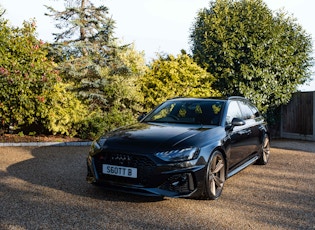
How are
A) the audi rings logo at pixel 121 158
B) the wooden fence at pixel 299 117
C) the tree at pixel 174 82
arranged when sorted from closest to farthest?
the audi rings logo at pixel 121 158 < the tree at pixel 174 82 < the wooden fence at pixel 299 117

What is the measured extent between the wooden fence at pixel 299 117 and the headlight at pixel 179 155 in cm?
1012

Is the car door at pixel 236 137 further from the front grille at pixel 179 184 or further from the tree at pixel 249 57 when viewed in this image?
the tree at pixel 249 57

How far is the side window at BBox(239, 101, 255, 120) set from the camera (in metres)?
6.41

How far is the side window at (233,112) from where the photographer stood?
5505 mm

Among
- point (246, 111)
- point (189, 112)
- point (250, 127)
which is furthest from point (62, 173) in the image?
point (246, 111)

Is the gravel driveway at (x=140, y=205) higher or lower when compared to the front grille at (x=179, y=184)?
lower

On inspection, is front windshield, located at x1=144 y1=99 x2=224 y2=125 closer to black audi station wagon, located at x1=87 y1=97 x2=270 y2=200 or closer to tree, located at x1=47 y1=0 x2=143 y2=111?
black audi station wagon, located at x1=87 y1=97 x2=270 y2=200

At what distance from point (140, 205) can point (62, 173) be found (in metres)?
2.24

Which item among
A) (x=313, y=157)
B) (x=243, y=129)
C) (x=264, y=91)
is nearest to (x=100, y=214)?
(x=243, y=129)

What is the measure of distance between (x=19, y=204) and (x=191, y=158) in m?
2.23

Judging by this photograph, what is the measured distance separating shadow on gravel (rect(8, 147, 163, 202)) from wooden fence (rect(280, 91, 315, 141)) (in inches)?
352

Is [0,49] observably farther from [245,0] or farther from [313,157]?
[245,0]

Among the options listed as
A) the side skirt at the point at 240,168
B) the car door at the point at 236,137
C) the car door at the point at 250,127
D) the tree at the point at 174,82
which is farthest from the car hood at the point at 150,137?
the tree at the point at 174,82

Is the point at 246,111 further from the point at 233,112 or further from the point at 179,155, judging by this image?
the point at 179,155
